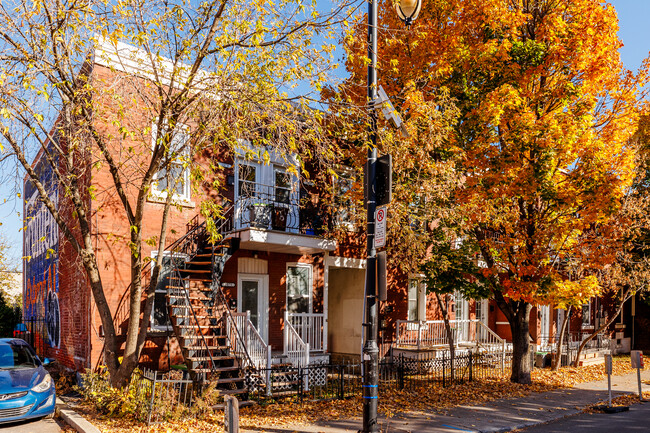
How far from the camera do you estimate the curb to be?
924 centimetres

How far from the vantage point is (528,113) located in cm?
1304

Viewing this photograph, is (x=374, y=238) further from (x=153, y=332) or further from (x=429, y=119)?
(x=153, y=332)

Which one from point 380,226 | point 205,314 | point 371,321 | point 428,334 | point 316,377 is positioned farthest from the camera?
point 428,334

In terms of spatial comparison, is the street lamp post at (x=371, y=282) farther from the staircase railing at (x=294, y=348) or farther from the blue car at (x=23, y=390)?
the blue car at (x=23, y=390)

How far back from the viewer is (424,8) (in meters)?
14.4

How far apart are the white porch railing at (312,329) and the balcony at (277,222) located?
198cm

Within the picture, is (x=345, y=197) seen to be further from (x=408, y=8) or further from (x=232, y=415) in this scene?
(x=232, y=415)

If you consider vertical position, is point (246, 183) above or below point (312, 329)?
above

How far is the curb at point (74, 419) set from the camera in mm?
9245

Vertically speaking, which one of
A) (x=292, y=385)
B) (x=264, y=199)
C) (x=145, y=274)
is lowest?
(x=292, y=385)

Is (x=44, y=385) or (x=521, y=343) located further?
(x=521, y=343)

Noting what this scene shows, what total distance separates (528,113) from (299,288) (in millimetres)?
8409

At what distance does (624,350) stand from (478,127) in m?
22.0

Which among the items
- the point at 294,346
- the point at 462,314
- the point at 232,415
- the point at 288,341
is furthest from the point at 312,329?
the point at 232,415
